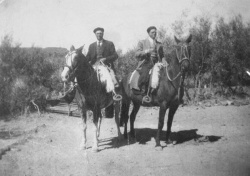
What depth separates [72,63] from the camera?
606cm

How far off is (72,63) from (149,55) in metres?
2.53

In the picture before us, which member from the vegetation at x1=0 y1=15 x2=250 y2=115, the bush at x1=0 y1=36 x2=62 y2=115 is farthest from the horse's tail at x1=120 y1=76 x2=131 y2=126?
the bush at x1=0 y1=36 x2=62 y2=115

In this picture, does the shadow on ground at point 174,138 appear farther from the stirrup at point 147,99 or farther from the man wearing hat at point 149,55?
the man wearing hat at point 149,55

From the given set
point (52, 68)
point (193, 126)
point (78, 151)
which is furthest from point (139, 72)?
point (52, 68)

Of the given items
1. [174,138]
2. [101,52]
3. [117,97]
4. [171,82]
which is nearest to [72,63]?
[101,52]

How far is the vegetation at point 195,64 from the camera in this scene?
12008 millimetres

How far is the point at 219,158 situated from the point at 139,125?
16.5ft

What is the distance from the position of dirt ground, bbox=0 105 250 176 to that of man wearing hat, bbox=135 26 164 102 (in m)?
2.00

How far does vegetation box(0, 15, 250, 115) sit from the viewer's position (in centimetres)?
1201

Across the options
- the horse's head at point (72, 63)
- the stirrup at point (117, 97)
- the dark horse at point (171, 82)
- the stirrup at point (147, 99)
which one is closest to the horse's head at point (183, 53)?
the dark horse at point (171, 82)

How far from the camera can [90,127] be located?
10.2 metres

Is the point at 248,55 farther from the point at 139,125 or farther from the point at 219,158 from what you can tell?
the point at 219,158

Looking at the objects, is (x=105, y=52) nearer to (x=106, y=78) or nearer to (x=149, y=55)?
(x=106, y=78)

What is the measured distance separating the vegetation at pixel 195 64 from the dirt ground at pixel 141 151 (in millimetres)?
2762
